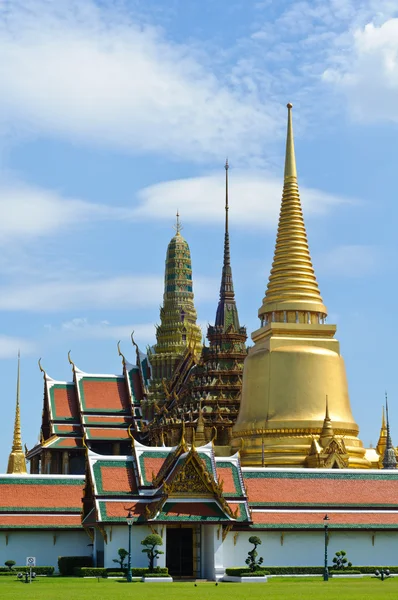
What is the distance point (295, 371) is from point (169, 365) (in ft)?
79.9

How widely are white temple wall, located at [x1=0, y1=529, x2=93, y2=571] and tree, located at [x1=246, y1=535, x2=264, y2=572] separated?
5.66m

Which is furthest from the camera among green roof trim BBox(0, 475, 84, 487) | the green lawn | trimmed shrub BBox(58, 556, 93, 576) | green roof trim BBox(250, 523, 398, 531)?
green roof trim BBox(0, 475, 84, 487)

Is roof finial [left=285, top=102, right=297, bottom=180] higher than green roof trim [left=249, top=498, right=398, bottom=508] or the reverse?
higher

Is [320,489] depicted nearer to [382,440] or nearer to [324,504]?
[324,504]

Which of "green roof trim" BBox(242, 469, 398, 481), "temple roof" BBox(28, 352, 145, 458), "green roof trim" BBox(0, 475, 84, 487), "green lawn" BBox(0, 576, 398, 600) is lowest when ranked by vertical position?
"green lawn" BBox(0, 576, 398, 600)

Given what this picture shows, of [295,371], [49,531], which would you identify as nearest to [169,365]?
[295,371]

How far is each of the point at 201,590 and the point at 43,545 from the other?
10280 mm

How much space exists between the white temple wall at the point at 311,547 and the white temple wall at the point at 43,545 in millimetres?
5061

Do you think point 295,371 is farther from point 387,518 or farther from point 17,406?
point 17,406

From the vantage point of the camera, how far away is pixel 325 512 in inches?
1529

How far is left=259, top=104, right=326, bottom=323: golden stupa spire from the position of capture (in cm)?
5547

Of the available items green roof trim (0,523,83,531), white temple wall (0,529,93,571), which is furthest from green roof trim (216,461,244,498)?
white temple wall (0,529,93,571)

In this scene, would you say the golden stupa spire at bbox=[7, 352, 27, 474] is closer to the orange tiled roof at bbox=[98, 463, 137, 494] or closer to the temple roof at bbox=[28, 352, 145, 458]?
the temple roof at bbox=[28, 352, 145, 458]

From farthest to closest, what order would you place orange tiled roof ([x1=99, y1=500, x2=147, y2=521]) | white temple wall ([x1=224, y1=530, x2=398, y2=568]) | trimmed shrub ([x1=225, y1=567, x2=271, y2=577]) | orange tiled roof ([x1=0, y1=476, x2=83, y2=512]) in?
orange tiled roof ([x1=0, y1=476, x2=83, y2=512]) → white temple wall ([x1=224, y1=530, x2=398, y2=568]) → orange tiled roof ([x1=99, y1=500, x2=147, y2=521]) → trimmed shrub ([x1=225, y1=567, x2=271, y2=577])
